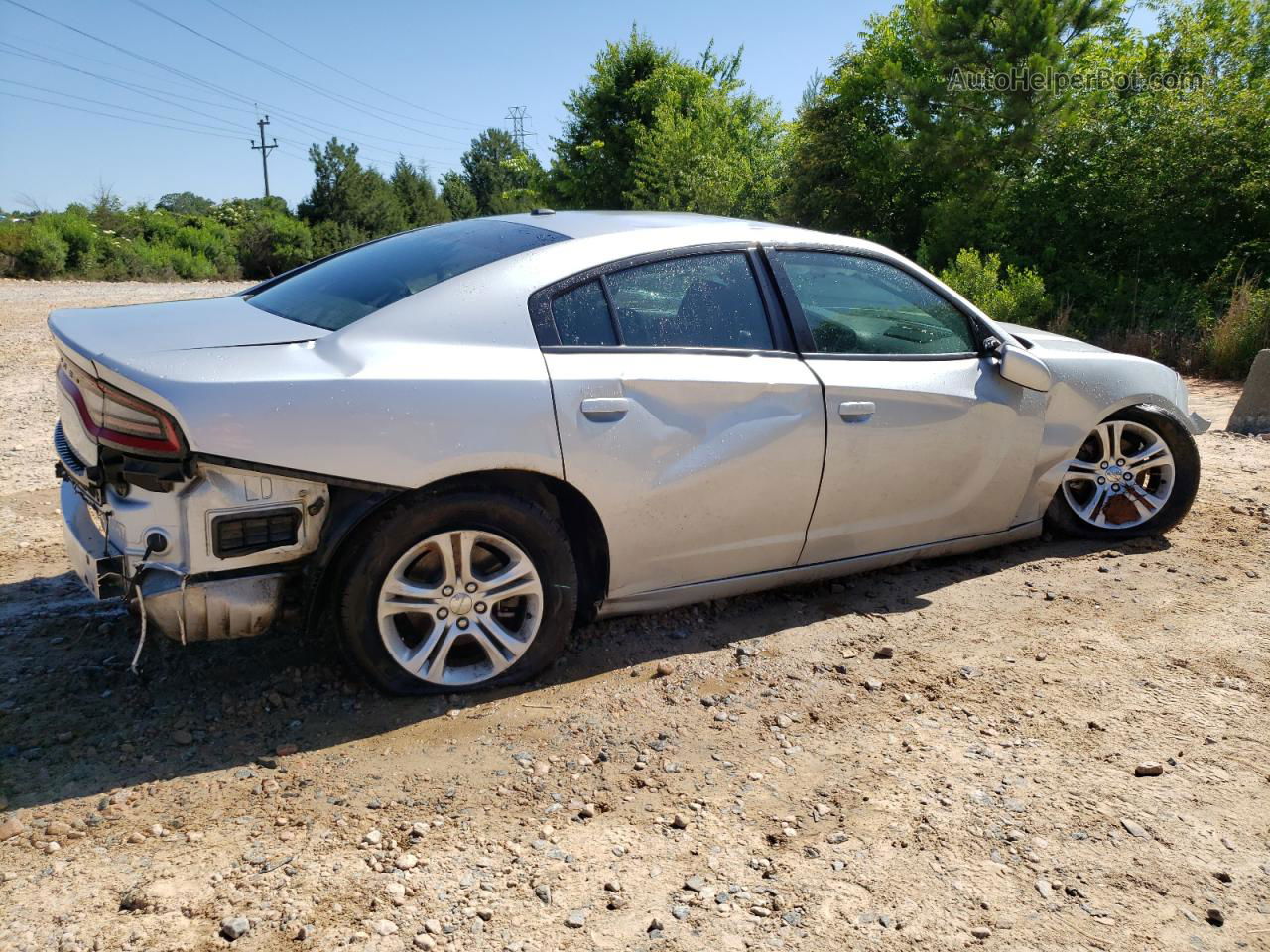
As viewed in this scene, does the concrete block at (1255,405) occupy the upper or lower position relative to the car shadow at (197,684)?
upper

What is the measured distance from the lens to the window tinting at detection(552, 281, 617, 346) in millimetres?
3709

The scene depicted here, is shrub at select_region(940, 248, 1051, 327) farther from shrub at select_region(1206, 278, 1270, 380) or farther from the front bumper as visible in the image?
the front bumper

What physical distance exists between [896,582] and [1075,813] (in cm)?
183

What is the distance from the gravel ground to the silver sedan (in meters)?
0.33

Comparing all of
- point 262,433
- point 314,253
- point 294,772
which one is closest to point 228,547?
point 262,433

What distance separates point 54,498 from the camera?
5.85m

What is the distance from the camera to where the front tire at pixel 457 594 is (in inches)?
133

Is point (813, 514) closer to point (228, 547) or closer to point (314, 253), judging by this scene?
point (228, 547)

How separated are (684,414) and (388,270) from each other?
3.98 feet

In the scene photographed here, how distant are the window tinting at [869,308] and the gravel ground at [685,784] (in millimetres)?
1100

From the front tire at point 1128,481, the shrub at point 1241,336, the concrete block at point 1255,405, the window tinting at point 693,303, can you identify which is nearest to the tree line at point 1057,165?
the shrub at point 1241,336

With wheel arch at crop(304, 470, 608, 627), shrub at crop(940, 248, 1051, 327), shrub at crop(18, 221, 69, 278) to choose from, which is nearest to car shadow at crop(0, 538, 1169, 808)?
wheel arch at crop(304, 470, 608, 627)

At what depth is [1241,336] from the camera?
11.4 meters

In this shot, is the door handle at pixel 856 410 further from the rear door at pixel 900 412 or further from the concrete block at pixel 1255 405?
the concrete block at pixel 1255 405
